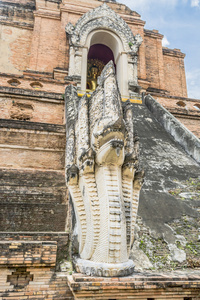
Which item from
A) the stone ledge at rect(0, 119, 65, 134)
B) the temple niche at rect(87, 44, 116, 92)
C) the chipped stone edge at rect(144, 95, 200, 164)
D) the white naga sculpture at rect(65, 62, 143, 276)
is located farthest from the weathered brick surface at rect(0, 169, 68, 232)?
the temple niche at rect(87, 44, 116, 92)

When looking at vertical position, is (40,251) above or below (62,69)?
below

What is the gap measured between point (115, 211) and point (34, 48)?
35.1 ft

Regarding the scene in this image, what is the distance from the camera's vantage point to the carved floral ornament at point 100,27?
11008 mm

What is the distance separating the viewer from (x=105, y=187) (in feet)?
9.55

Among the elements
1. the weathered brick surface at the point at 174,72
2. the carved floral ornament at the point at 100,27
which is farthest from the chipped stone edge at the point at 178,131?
the weathered brick surface at the point at 174,72

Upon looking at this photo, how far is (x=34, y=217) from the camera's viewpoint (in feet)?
14.8

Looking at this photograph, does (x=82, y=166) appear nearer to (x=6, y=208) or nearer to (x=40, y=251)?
(x=40, y=251)

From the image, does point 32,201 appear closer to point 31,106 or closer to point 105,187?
point 105,187

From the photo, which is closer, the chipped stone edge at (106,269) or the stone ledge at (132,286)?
the stone ledge at (132,286)

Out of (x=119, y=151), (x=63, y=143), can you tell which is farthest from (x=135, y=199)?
(x=63, y=143)

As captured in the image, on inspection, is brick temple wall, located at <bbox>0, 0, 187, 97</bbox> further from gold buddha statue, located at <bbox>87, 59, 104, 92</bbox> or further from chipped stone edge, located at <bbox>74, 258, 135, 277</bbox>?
chipped stone edge, located at <bbox>74, 258, 135, 277</bbox>

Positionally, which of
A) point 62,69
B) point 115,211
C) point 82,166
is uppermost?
point 62,69

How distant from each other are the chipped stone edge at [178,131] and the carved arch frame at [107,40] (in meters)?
2.16

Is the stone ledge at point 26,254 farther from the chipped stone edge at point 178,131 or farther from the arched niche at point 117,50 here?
the arched niche at point 117,50
